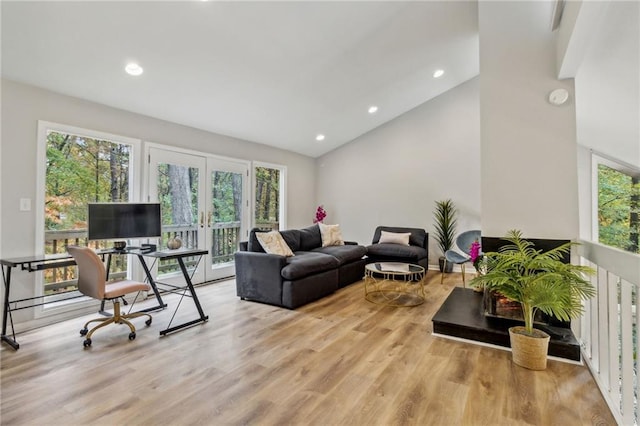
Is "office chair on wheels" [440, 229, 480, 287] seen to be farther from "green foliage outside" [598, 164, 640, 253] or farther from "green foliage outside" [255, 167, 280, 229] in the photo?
"green foliage outside" [255, 167, 280, 229]

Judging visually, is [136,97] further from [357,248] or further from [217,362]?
[357,248]

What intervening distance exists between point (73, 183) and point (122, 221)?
0.98 meters

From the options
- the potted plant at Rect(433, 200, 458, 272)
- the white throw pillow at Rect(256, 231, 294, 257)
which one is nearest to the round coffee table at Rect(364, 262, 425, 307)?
the potted plant at Rect(433, 200, 458, 272)

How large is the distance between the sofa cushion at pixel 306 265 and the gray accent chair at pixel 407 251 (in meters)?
1.20

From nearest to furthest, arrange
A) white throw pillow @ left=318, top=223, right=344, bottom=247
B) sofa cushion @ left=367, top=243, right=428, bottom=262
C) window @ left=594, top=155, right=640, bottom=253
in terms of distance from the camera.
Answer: window @ left=594, top=155, right=640, bottom=253 → sofa cushion @ left=367, top=243, right=428, bottom=262 → white throw pillow @ left=318, top=223, right=344, bottom=247

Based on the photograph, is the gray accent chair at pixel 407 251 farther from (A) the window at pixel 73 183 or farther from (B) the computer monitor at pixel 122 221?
(A) the window at pixel 73 183

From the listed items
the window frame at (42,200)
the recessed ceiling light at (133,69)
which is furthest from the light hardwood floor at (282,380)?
the recessed ceiling light at (133,69)

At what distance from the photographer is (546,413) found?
1.76 metres

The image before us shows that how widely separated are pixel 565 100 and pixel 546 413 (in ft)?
8.19

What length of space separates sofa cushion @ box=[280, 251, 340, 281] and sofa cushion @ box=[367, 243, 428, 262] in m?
1.19

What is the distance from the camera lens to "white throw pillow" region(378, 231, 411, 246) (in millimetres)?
5562

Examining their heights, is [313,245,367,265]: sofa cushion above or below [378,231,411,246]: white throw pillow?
below

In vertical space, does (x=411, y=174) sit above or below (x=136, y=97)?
below

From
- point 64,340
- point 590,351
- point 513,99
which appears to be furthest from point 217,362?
point 513,99
